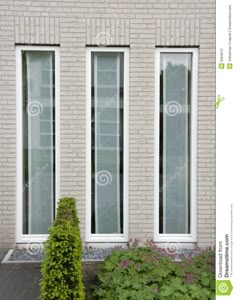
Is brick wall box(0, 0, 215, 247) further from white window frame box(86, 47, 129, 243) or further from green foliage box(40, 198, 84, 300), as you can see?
green foliage box(40, 198, 84, 300)

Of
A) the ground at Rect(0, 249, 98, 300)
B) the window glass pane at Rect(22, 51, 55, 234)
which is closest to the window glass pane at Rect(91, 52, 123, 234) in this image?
the window glass pane at Rect(22, 51, 55, 234)

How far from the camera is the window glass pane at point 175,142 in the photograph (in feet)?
15.2

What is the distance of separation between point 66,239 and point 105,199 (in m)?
2.05

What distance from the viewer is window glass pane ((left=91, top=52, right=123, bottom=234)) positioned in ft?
15.1

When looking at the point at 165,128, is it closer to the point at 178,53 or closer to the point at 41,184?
the point at 178,53

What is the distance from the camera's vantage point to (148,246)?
372 cm

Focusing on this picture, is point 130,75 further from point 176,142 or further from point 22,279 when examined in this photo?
point 22,279

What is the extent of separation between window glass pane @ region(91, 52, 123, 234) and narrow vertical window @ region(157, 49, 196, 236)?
23.0 inches
